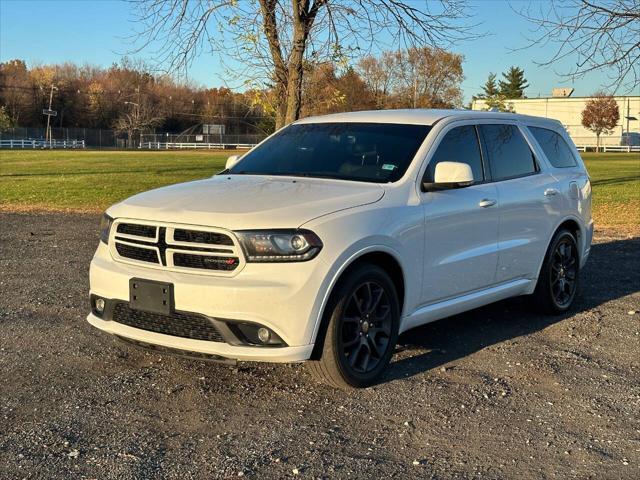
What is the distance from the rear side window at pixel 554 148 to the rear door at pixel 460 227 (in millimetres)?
1289

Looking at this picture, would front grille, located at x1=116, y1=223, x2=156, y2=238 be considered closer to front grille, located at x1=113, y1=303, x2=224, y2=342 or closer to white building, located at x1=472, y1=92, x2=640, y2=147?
front grille, located at x1=113, y1=303, x2=224, y2=342

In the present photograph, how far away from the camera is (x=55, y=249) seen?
1014 centimetres

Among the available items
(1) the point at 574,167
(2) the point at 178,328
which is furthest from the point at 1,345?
(1) the point at 574,167

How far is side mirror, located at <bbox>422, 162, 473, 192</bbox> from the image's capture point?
5.11 meters

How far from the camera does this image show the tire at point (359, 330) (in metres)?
4.43

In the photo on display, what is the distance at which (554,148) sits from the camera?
23.6ft

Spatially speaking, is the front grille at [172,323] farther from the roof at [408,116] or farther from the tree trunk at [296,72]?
the tree trunk at [296,72]

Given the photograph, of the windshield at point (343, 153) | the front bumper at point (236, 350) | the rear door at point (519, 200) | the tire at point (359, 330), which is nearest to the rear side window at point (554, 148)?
the rear door at point (519, 200)

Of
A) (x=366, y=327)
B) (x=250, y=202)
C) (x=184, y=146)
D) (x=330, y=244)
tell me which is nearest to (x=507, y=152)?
(x=366, y=327)

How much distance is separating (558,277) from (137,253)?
4173 millimetres

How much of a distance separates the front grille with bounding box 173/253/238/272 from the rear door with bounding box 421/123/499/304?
1512mm

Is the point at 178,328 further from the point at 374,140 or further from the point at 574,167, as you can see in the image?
the point at 574,167

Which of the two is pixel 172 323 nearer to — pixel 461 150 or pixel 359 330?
pixel 359 330

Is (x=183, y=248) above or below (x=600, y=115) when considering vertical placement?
below
